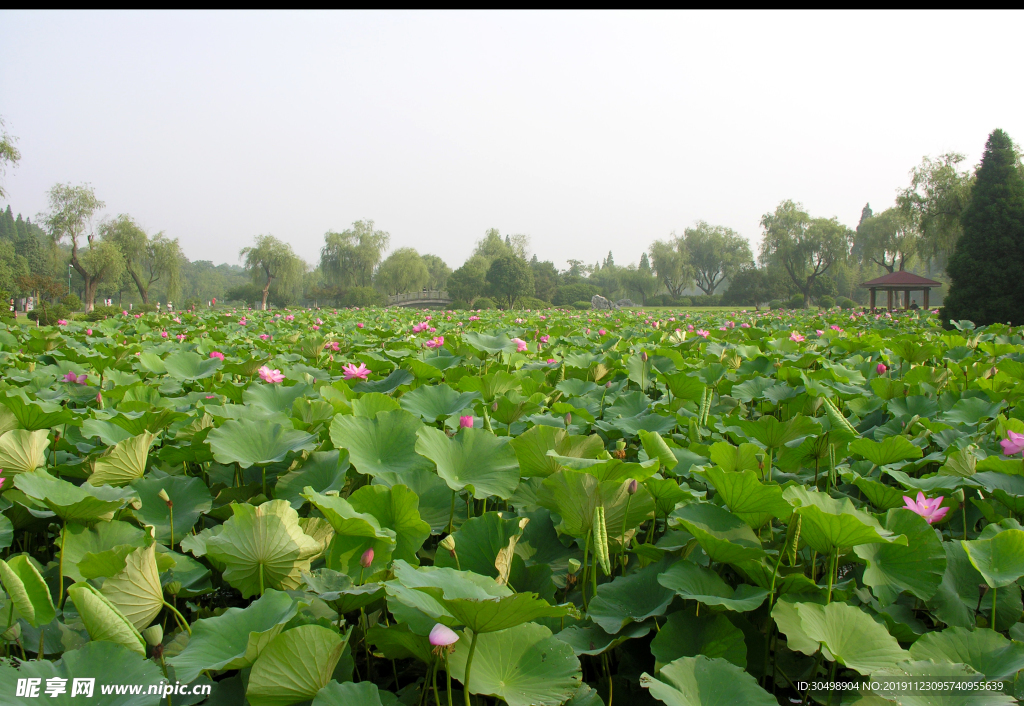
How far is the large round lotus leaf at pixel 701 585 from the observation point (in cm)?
77

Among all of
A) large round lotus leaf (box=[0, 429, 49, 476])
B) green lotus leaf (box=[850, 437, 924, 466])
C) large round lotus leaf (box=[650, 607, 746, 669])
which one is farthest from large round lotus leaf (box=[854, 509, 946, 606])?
large round lotus leaf (box=[0, 429, 49, 476])

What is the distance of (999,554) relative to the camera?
795mm

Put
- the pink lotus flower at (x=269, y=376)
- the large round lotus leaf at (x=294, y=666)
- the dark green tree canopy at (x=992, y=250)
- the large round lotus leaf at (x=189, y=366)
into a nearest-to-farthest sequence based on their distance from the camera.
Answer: the large round lotus leaf at (x=294, y=666) < the pink lotus flower at (x=269, y=376) < the large round lotus leaf at (x=189, y=366) < the dark green tree canopy at (x=992, y=250)

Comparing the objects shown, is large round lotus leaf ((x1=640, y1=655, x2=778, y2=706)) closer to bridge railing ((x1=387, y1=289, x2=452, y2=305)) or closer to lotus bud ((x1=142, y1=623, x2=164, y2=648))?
lotus bud ((x1=142, y1=623, x2=164, y2=648))

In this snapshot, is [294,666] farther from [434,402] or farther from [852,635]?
[434,402]

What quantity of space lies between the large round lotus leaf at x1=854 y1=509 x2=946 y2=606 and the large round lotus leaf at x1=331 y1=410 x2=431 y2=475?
806mm

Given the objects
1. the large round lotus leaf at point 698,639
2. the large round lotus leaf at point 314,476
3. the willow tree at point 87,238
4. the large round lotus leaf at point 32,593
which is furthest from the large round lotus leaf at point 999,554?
the willow tree at point 87,238

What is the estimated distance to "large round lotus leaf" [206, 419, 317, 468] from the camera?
1.16 m

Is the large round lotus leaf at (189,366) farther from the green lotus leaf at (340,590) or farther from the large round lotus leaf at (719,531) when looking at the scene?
the large round lotus leaf at (719,531)

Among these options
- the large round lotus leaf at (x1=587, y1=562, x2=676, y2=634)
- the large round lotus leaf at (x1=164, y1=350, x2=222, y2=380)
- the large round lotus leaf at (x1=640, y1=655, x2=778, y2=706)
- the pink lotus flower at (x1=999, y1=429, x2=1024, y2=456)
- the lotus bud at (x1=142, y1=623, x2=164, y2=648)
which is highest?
the large round lotus leaf at (x1=164, y1=350, x2=222, y2=380)

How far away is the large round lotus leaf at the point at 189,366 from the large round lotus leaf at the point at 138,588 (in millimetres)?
1714

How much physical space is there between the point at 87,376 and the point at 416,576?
2167 mm

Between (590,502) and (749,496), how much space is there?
0.84 ft

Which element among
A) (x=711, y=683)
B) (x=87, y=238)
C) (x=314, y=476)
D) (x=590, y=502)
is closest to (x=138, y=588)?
(x=314, y=476)
